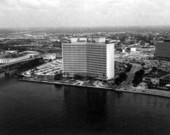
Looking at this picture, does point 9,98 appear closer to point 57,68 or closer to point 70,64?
point 70,64

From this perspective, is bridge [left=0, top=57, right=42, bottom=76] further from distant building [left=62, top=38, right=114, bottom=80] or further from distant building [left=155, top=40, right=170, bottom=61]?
distant building [left=155, top=40, right=170, bottom=61]

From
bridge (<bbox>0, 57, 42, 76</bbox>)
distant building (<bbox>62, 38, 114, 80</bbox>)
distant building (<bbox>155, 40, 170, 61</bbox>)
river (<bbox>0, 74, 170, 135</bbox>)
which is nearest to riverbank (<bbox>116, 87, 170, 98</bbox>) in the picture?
river (<bbox>0, 74, 170, 135</bbox>)

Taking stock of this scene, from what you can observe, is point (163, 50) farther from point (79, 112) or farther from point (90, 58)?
point (79, 112)

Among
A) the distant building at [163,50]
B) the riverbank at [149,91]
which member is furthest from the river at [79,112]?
the distant building at [163,50]

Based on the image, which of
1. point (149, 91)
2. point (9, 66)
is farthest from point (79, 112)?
point (9, 66)

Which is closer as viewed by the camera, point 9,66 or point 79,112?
point 79,112

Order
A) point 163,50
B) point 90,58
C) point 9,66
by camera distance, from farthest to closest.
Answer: point 163,50 → point 9,66 → point 90,58

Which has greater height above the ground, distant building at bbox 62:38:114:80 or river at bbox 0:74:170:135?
distant building at bbox 62:38:114:80
